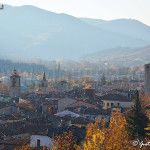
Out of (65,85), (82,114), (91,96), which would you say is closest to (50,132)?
(82,114)

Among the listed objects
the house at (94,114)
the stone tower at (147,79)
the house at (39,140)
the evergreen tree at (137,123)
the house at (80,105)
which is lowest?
the house at (39,140)

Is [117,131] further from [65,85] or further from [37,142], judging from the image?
[65,85]

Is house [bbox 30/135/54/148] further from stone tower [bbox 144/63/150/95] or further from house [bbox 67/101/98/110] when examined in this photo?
stone tower [bbox 144/63/150/95]

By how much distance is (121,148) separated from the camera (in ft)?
59.8

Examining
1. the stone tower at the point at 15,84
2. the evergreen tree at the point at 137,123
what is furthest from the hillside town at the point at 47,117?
the evergreen tree at the point at 137,123

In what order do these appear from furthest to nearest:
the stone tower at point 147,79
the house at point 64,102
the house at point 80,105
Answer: the stone tower at point 147,79
the house at point 64,102
the house at point 80,105

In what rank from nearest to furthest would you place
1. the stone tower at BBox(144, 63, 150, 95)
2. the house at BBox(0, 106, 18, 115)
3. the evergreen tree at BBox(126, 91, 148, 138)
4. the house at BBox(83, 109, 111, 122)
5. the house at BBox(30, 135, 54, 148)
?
the evergreen tree at BBox(126, 91, 148, 138) → the house at BBox(30, 135, 54, 148) → the house at BBox(83, 109, 111, 122) → the house at BBox(0, 106, 18, 115) → the stone tower at BBox(144, 63, 150, 95)

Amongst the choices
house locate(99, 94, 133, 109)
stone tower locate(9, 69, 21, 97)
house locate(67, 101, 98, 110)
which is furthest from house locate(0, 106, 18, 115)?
stone tower locate(9, 69, 21, 97)

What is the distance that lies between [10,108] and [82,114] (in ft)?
33.2

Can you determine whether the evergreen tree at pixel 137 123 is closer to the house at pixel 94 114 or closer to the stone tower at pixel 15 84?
the house at pixel 94 114

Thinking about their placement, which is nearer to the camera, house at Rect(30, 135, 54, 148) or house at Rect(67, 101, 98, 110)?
house at Rect(30, 135, 54, 148)

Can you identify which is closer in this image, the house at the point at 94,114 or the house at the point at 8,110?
the house at the point at 94,114

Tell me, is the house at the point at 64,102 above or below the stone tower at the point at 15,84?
Result: below

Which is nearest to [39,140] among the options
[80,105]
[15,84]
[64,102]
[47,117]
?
[47,117]
